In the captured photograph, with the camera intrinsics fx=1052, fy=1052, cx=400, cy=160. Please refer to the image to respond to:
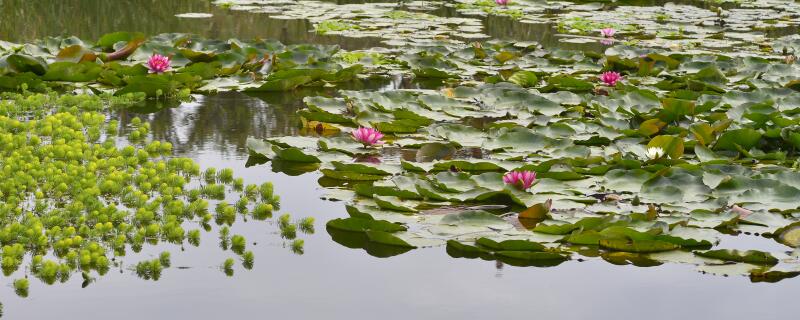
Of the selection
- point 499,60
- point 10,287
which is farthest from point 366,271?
point 499,60

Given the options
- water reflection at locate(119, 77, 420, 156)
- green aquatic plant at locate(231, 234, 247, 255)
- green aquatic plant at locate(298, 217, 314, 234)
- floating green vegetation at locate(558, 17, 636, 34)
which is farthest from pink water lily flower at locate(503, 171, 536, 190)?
floating green vegetation at locate(558, 17, 636, 34)

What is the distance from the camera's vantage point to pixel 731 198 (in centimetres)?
430

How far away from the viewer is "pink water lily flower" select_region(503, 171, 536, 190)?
14.3 ft

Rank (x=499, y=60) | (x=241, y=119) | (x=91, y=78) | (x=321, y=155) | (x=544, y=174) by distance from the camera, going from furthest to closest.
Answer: (x=499, y=60), (x=91, y=78), (x=241, y=119), (x=321, y=155), (x=544, y=174)

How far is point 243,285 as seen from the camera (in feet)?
11.1

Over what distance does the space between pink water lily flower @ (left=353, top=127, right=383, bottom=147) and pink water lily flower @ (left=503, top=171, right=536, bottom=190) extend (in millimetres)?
1020

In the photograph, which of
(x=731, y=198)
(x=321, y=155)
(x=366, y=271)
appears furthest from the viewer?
(x=321, y=155)

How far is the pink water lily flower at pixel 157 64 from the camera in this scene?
6.84m

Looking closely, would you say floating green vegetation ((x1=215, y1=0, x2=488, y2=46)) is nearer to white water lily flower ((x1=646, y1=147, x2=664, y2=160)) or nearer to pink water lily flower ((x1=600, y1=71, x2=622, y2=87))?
pink water lily flower ((x1=600, y1=71, x2=622, y2=87))

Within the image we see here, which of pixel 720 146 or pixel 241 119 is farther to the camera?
pixel 241 119

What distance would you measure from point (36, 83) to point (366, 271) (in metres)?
3.63

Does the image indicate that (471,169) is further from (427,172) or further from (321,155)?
(321,155)

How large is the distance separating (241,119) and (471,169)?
5.93 feet

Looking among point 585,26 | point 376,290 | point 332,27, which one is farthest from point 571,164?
point 585,26
